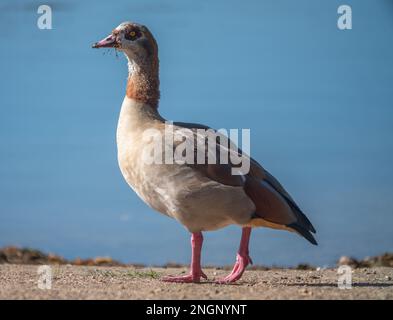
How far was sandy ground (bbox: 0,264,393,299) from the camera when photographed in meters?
6.75

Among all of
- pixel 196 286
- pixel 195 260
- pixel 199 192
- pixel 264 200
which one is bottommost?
pixel 196 286

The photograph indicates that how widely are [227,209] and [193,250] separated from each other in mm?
799

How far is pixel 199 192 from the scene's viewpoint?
771 centimetres

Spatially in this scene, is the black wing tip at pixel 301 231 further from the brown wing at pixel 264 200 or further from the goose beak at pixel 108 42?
the goose beak at pixel 108 42

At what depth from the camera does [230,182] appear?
7840mm

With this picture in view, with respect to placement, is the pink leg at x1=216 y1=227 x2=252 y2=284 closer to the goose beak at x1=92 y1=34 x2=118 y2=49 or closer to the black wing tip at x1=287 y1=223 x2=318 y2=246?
the black wing tip at x1=287 y1=223 x2=318 y2=246

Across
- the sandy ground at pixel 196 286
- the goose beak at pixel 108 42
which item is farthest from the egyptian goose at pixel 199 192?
the goose beak at pixel 108 42

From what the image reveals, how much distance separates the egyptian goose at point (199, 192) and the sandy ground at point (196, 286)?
2.01ft

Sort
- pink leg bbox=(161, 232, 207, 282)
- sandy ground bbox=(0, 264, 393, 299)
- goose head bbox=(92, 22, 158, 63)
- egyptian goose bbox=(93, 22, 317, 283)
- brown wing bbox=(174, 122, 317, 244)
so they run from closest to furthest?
sandy ground bbox=(0, 264, 393, 299), egyptian goose bbox=(93, 22, 317, 283), brown wing bbox=(174, 122, 317, 244), pink leg bbox=(161, 232, 207, 282), goose head bbox=(92, 22, 158, 63)

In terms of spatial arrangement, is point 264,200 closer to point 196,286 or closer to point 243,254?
point 243,254

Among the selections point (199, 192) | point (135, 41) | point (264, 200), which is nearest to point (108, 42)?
point (135, 41)

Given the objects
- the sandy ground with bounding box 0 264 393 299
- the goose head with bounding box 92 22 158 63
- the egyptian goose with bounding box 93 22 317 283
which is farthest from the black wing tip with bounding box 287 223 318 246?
the goose head with bounding box 92 22 158 63

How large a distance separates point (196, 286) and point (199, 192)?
1.07 m

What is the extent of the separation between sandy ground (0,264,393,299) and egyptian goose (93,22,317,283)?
24.1 inches
